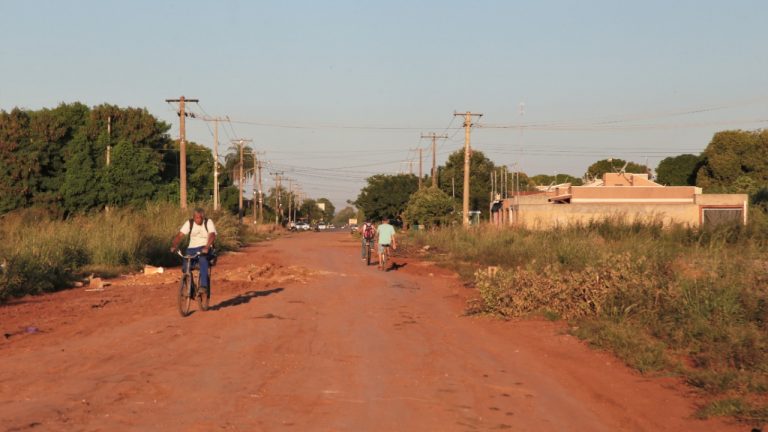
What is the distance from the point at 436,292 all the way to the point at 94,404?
1329 cm

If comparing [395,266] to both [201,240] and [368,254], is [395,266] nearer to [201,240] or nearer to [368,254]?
[368,254]

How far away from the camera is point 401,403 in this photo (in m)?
7.75

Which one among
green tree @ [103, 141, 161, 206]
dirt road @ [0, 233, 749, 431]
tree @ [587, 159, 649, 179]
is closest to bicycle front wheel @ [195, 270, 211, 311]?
dirt road @ [0, 233, 749, 431]

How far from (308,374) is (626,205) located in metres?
46.5

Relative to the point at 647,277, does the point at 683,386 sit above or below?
below

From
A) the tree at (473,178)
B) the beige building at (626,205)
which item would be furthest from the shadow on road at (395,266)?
the tree at (473,178)

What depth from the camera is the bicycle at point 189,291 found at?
46.9ft

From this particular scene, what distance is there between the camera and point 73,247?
913 inches

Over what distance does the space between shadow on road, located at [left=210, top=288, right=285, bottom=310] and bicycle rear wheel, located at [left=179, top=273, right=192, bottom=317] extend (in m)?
1.22

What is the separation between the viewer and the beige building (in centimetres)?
4569

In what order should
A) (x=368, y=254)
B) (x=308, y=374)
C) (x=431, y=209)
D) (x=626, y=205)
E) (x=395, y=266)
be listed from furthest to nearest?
(x=431, y=209), (x=626, y=205), (x=368, y=254), (x=395, y=266), (x=308, y=374)

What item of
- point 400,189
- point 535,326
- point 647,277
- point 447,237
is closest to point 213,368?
point 535,326

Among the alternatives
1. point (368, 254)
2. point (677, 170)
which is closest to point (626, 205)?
point (368, 254)

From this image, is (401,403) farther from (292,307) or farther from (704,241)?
(704,241)
